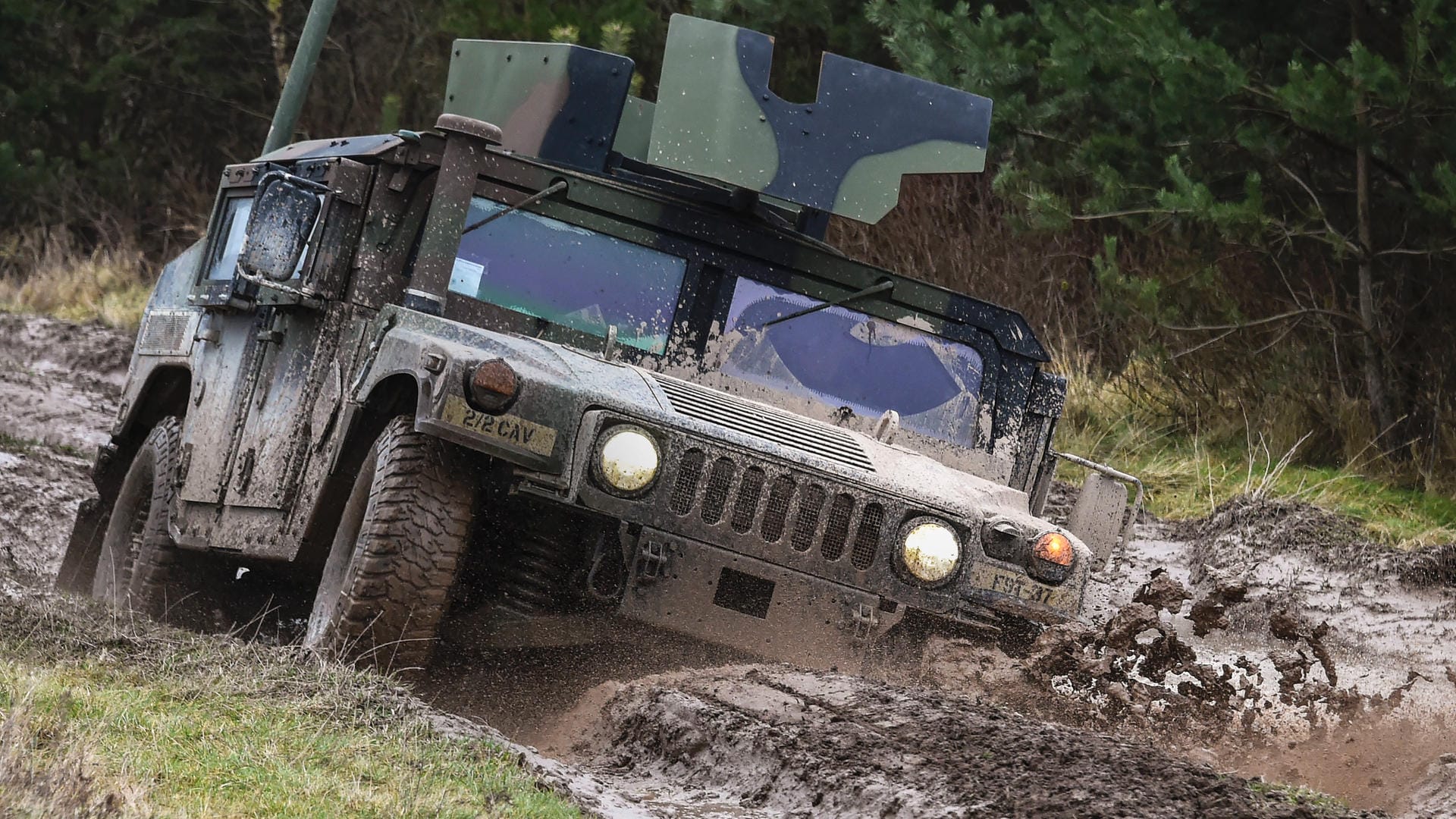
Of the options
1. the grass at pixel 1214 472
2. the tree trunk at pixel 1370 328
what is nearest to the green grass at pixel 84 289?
the grass at pixel 1214 472

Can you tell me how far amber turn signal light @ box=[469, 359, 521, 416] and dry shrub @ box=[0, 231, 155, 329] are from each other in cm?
1255

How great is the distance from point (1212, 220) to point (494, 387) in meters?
6.45

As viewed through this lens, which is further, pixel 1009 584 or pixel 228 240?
pixel 228 240

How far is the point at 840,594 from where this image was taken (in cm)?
523

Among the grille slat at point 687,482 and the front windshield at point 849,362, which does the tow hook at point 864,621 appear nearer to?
the grille slat at point 687,482

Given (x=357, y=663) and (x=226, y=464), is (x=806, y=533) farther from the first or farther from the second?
(x=226, y=464)

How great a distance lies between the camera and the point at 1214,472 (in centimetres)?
1096

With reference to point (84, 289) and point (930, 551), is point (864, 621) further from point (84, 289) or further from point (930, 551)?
point (84, 289)

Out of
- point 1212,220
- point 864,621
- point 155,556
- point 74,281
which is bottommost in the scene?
point 155,556

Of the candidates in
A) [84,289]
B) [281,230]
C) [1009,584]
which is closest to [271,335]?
[281,230]

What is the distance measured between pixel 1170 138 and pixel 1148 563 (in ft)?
9.35

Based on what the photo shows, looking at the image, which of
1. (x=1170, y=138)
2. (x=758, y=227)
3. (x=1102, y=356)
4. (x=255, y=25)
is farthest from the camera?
(x=255, y=25)

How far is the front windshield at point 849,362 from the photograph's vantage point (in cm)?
639

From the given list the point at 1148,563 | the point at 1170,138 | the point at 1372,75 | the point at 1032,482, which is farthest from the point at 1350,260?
the point at 1032,482
